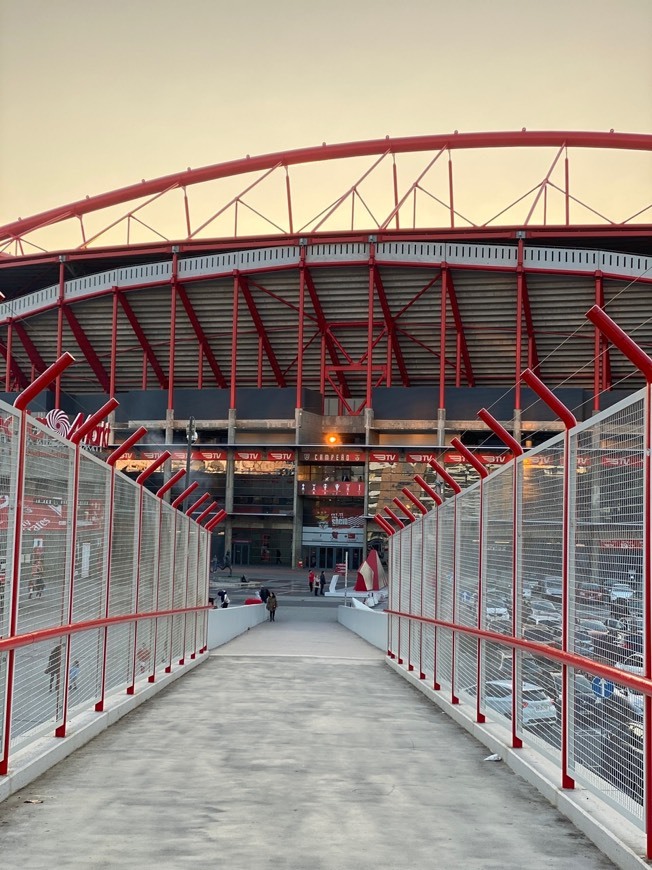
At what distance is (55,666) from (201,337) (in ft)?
200

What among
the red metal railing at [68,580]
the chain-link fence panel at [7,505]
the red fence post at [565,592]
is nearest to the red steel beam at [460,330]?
the red metal railing at [68,580]

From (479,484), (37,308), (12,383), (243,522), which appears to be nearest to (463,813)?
(479,484)

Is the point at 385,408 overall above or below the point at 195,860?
above

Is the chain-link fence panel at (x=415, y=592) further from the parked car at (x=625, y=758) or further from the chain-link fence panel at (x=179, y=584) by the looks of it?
the parked car at (x=625, y=758)

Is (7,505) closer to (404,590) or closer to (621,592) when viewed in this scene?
(621,592)

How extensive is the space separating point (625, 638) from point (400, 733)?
14.7 ft

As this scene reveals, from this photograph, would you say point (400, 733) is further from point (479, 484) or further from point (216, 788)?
point (216, 788)

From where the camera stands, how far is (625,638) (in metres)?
5.66

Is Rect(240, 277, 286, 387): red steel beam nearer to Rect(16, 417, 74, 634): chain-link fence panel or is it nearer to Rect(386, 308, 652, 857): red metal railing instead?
Rect(386, 308, 652, 857): red metal railing

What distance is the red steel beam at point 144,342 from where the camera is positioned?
218 ft

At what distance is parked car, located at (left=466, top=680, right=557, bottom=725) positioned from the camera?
7.60 metres

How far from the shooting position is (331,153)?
224 feet

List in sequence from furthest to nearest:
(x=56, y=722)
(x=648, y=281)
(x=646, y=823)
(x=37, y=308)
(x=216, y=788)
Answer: (x=37, y=308) → (x=648, y=281) → (x=56, y=722) → (x=216, y=788) → (x=646, y=823)

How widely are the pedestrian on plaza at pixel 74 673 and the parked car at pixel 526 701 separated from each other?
11.7 ft
